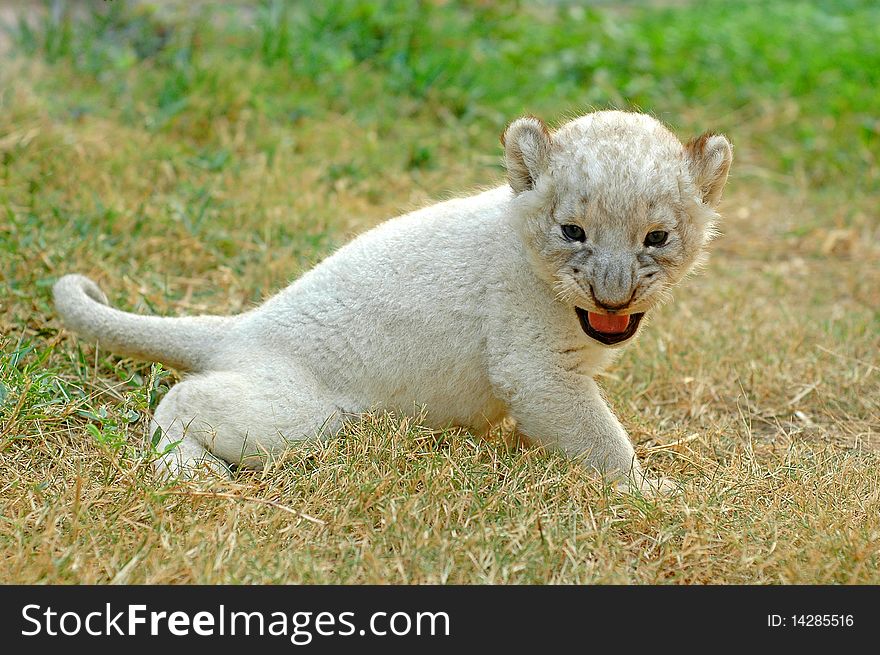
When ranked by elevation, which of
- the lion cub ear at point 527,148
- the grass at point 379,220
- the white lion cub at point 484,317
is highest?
the lion cub ear at point 527,148

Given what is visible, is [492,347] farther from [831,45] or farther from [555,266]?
[831,45]

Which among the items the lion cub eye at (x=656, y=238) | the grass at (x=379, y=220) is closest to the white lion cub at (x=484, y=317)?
the lion cub eye at (x=656, y=238)

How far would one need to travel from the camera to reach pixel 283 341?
4.34 m

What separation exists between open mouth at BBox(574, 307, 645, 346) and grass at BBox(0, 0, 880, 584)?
540 mm

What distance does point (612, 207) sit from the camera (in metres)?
3.58

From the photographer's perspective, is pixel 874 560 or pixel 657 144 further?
pixel 657 144

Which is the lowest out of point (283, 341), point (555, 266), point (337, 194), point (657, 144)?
point (337, 194)

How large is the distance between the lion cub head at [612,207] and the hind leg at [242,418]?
1121mm

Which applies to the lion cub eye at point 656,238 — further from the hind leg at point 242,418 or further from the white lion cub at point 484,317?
the hind leg at point 242,418

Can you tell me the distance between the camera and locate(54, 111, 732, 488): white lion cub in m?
3.66

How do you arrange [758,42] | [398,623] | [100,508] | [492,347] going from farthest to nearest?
[758,42] → [492,347] → [100,508] → [398,623]

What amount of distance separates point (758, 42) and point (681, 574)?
8.85 metres

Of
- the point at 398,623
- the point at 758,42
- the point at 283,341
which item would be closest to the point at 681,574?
the point at 398,623

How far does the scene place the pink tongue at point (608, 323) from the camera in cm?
385
